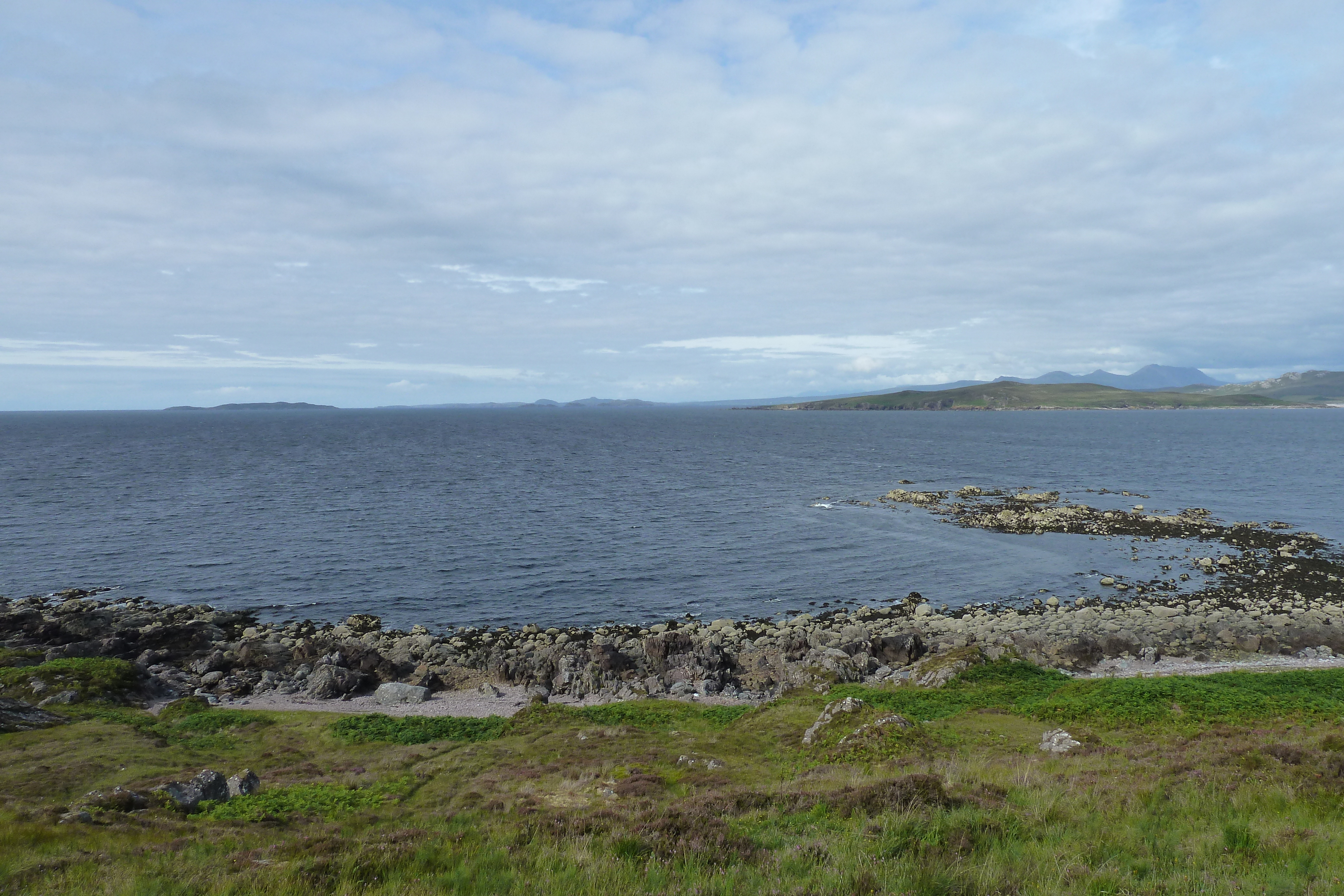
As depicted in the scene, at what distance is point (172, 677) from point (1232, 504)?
103863mm

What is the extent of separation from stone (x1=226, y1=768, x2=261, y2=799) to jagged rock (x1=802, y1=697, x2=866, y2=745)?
55.4ft

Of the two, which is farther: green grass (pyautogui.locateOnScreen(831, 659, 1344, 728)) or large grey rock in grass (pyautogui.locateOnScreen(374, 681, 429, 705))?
large grey rock in grass (pyautogui.locateOnScreen(374, 681, 429, 705))

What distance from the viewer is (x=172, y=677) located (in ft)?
117

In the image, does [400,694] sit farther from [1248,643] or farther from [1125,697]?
[1248,643]

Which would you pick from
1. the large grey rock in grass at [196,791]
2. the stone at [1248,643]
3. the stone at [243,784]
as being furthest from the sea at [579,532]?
the large grey rock in grass at [196,791]

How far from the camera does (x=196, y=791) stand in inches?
686

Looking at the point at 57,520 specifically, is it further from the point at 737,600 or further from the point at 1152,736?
the point at 1152,736

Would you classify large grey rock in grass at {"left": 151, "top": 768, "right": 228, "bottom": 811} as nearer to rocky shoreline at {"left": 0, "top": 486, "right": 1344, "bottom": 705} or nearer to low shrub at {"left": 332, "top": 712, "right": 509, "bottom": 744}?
low shrub at {"left": 332, "top": 712, "right": 509, "bottom": 744}

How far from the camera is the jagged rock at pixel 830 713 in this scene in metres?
23.3

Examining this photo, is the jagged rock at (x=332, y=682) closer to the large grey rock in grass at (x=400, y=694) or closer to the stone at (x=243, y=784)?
the large grey rock in grass at (x=400, y=694)

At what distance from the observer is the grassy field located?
10555mm

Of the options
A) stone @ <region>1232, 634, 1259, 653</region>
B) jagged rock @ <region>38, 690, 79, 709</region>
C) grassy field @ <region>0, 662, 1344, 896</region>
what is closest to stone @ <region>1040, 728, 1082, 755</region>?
grassy field @ <region>0, 662, 1344, 896</region>

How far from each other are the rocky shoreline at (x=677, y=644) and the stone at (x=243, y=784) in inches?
614

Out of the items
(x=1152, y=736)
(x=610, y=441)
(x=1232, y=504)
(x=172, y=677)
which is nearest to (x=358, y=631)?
(x=172, y=677)
